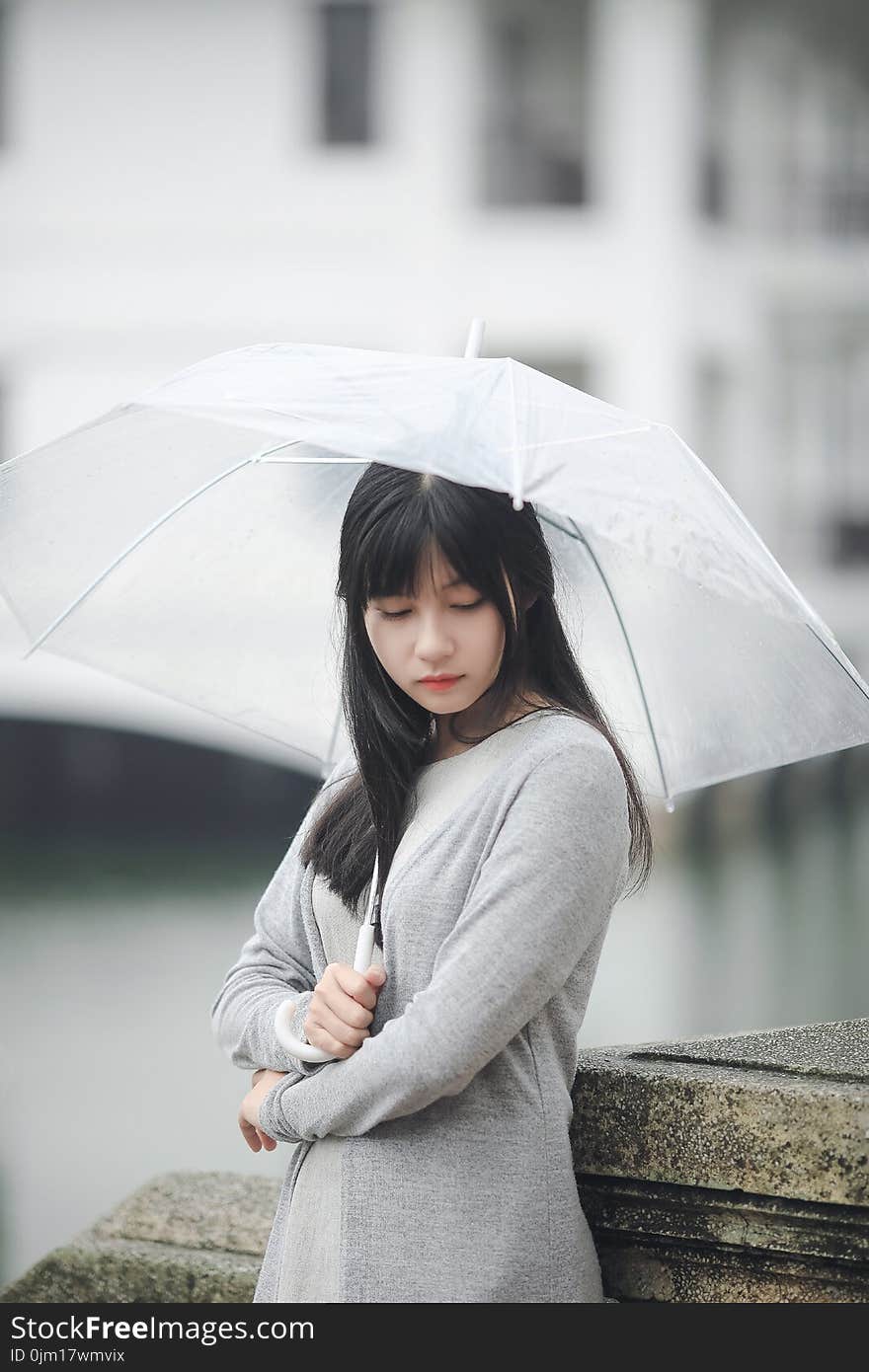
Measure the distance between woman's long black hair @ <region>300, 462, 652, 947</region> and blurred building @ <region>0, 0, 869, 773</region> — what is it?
12508 mm

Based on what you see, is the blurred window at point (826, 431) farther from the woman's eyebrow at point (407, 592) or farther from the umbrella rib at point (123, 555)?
the woman's eyebrow at point (407, 592)

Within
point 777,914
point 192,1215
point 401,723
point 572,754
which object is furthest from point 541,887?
point 777,914

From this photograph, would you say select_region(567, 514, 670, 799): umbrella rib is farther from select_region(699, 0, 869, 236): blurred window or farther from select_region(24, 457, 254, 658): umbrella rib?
select_region(699, 0, 869, 236): blurred window

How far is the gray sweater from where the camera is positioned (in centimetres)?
149

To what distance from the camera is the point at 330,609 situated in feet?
7.04

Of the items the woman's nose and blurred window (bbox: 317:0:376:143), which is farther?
blurred window (bbox: 317:0:376:143)

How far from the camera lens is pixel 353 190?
1437 centimetres

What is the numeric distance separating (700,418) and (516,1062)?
14614mm

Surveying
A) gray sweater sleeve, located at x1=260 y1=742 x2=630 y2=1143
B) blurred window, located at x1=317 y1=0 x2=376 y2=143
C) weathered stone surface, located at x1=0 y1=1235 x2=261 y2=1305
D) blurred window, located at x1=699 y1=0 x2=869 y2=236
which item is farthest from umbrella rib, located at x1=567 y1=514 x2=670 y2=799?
blurred window, located at x1=699 y1=0 x2=869 y2=236

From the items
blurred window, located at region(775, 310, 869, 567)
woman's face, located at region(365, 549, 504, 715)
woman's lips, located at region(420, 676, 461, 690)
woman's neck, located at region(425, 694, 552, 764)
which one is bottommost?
blurred window, located at region(775, 310, 869, 567)

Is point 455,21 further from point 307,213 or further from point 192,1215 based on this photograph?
point 192,1215

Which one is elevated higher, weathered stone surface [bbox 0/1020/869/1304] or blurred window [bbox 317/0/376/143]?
blurred window [bbox 317/0/376/143]

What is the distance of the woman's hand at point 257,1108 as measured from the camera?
5.58ft
